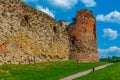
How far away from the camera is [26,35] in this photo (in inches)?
1094

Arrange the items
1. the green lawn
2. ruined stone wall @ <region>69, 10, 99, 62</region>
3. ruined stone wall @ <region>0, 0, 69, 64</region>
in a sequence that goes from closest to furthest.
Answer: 1. the green lawn
2. ruined stone wall @ <region>0, 0, 69, 64</region>
3. ruined stone wall @ <region>69, 10, 99, 62</region>

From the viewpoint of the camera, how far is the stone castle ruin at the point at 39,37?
25250 mm

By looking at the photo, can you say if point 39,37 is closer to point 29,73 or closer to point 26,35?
point 26,35

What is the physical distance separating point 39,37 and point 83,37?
10.4m

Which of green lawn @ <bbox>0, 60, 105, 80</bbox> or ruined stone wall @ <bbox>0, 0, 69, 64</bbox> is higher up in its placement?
ruined stone wall @ <bbox>0, 0, 69, 64</bbox>

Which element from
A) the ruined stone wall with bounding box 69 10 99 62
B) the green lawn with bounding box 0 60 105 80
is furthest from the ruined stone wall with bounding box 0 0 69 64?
Result: the ruined stone wall with bounding box 69 10 99 62

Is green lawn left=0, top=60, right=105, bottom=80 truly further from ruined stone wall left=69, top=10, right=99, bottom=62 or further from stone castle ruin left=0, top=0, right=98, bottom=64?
ruined stone wall left=69, top=10, right=99, bottom=62

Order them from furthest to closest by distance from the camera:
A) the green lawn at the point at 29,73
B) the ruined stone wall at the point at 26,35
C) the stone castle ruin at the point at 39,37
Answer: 1. the stone castle ruin at the point at 39,37
2. the ruined stone wall at the point at 26,35
3. the green lawn at the point at 29,73

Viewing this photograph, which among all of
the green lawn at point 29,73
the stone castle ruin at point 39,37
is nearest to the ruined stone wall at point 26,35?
the stone castle ruin at point 39,37

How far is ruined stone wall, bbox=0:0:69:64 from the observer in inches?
983

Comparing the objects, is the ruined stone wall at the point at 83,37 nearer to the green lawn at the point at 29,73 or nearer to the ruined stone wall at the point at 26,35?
the ruined stone wall at the point at 26,35

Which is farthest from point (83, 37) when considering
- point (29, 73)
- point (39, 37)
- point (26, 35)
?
point (29, 73)

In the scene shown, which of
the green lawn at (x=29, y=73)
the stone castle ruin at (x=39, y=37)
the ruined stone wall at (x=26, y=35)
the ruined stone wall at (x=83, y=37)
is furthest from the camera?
the ruined stone wall at (x=83, y=37)

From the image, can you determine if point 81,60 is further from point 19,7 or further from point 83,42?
point 19,7
